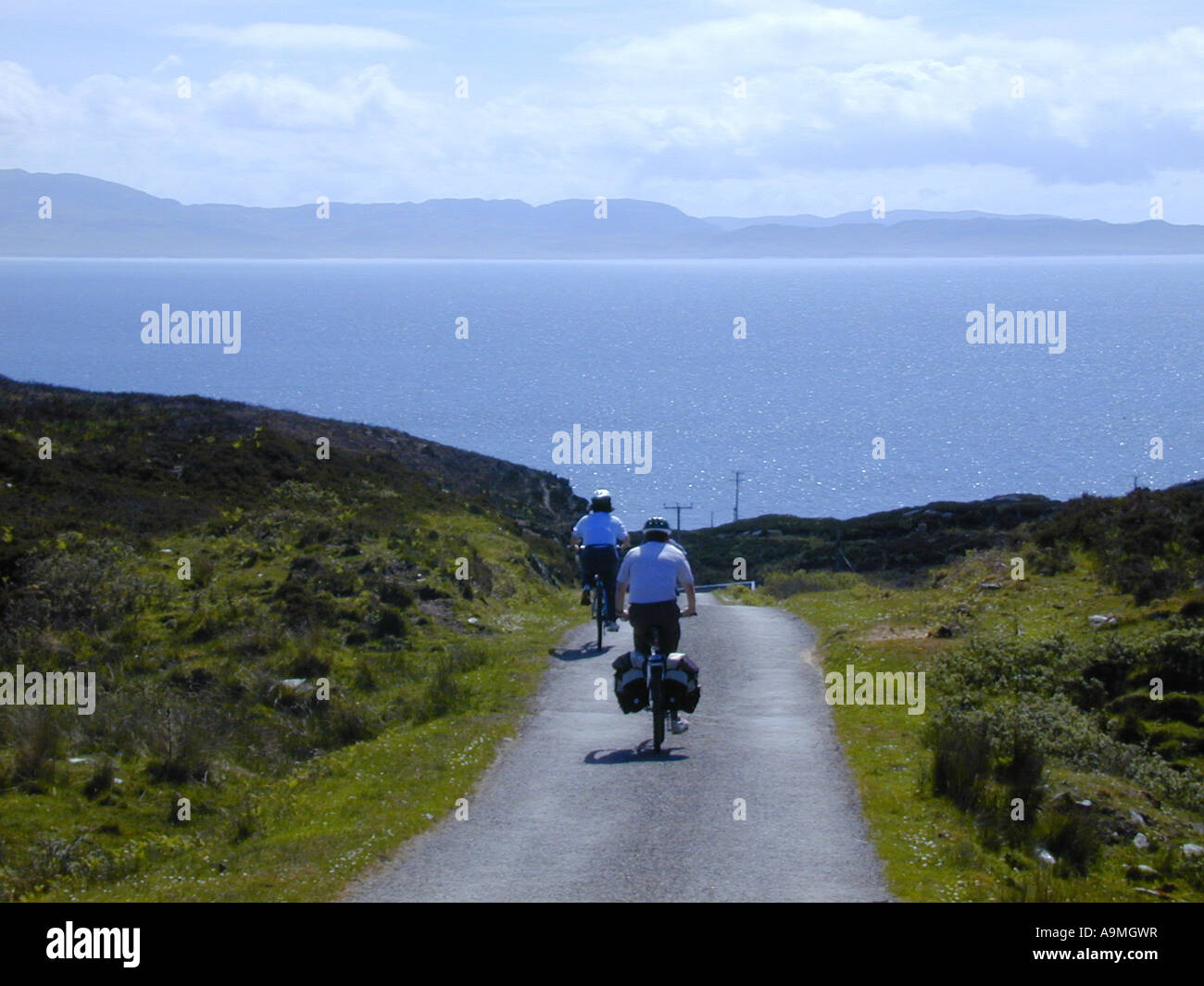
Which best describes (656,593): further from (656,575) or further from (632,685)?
(632,685)

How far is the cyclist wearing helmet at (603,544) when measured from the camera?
18.1 meters

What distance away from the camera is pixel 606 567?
59.3 ft

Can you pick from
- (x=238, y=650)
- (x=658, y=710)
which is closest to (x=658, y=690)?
(x=658, y=710)

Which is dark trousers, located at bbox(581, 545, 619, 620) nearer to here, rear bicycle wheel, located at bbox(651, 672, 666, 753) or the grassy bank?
the grassy bank

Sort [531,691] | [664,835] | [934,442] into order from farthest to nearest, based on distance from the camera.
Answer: [934,442], [531,691], [664,835]

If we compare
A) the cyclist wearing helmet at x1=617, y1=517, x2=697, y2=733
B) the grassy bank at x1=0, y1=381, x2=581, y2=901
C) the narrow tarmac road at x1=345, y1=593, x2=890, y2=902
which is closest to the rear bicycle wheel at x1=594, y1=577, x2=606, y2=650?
the grassy bank at x1=0, y1=381, x2=581, y2=901

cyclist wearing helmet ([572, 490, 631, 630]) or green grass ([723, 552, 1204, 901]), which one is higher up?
cyclist wearing helmet ([572, 490, 631, 630])

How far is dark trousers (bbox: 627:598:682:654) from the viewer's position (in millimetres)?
12195

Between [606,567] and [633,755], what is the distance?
20.4 feet

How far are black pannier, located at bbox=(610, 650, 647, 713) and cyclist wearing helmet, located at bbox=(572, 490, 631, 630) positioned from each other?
18.5 feet
